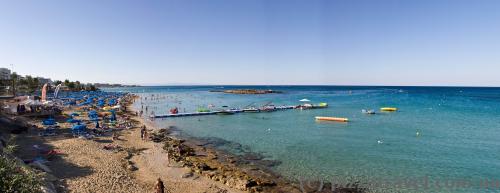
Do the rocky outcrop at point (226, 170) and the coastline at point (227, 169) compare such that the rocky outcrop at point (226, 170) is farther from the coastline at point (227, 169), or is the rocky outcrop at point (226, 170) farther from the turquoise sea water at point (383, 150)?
the turquoise sea water at point (383, 150)

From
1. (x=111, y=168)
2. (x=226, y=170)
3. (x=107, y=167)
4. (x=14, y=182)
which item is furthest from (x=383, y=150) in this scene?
(x=14, y=182)

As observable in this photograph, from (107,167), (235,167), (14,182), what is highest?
(14,182)

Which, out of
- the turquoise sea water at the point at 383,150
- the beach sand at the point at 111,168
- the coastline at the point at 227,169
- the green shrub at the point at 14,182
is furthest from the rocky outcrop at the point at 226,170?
the green shrub at the point at 14,182

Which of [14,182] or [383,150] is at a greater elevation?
[14,182]

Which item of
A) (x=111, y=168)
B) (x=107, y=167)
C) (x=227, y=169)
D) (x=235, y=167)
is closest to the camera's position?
(x=111, y=168)

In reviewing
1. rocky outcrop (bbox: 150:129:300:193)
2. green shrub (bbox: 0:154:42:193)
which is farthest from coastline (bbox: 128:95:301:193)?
green shrub (bbox: 0:154:42:193)

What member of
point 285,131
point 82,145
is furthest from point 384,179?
point 82,145

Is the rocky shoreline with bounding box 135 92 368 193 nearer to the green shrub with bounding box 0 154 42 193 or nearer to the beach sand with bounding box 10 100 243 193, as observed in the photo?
the beach sand with bounding box 10 100 243 193

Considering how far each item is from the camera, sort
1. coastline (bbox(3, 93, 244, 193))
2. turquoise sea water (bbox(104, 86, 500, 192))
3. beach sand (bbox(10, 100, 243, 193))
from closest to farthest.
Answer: coastline (bbox(3, 93, 244, 193)) < beach sand (bbox(10, 100, 243, 193)) < turquoise sea water (bbox(104, 86, 500, 192))

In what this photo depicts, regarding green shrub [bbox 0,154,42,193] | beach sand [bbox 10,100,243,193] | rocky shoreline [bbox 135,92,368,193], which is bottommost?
rocky shoreline [bbox 135,92,368,193]

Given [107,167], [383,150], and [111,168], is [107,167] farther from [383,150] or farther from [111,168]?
[383,150]

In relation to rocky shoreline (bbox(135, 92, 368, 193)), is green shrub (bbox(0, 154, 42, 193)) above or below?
above

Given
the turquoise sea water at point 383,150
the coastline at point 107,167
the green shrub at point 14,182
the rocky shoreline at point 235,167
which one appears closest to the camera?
the green shrub at point 14,182

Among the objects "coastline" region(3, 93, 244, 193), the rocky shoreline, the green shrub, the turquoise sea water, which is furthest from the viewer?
the turquoise sea water
